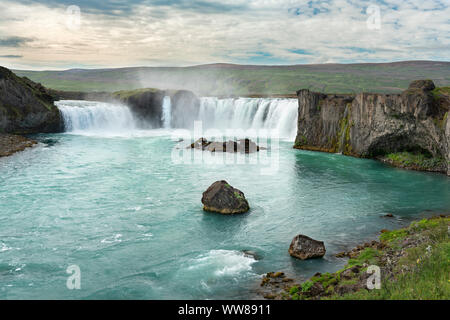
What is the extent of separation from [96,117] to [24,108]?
1108 centimetres

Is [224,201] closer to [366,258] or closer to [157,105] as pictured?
[366,258]

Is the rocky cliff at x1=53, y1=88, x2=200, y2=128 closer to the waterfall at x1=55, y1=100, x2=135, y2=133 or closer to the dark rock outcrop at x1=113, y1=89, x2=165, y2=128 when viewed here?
the dark rock outcrop at x1=113, y1=89, x2=165, y2=128

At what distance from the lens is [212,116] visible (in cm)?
7206

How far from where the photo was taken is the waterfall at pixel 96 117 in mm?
60719

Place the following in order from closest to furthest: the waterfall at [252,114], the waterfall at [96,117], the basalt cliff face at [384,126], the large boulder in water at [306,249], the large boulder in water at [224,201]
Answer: the large boulder in water at [306,249], the large boulder in water at [224,201], the basalt cliff face at [384,126], the waterfall at [252,114], the waterfall at [96,117]

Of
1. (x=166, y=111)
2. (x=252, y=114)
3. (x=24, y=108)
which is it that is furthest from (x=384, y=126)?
(x=24, y=108)

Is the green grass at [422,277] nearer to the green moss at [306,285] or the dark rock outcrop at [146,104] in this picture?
the green moss at [306,285]

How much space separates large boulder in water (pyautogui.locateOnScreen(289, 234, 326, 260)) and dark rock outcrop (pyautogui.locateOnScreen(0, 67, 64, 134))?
48.9 m

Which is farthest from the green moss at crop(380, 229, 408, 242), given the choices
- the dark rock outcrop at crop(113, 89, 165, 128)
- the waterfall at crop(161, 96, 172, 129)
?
the dark rock outcrop at crop(113, 89, 165, 128)

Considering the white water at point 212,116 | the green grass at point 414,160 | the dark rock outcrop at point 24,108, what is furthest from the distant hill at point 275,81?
the green grass at point 414,160

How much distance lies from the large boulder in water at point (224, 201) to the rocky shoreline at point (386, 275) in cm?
729

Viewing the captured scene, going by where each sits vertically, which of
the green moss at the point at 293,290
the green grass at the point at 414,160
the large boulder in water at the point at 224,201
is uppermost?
the green grass at the point at 414,160
